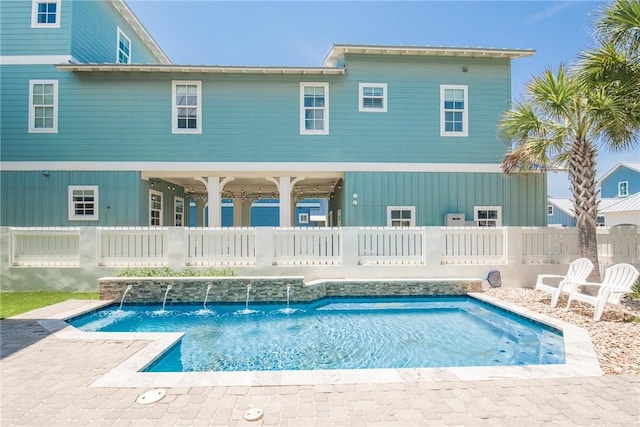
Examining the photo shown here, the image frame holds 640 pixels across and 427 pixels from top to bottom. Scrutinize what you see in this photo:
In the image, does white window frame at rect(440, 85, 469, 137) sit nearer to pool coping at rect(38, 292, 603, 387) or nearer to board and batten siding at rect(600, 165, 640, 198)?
pool coping at rect(38, 292, 603, 387)

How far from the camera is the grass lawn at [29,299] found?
6879 millimetres

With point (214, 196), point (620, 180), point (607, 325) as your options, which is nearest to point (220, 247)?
point (214, 196)

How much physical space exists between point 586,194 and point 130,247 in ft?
39.2

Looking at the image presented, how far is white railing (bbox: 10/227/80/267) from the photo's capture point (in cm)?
930

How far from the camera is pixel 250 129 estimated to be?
39.3 feet

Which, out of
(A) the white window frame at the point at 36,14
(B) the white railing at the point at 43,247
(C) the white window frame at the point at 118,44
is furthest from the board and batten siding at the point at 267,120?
(B) the white railing at the point at 43,247

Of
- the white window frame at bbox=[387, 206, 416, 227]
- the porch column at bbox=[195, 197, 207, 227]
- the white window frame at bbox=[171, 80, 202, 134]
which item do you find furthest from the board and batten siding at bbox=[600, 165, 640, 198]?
the porch column at bbox=[195, 197, 207, 227]

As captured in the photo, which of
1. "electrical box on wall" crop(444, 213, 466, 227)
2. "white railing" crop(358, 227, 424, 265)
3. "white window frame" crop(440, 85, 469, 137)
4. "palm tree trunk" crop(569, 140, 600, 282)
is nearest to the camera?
"palm tree trunk" crop(569, 140, 600, 282)

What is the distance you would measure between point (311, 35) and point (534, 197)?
10.8 meters

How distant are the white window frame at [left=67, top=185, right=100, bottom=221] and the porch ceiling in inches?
67.6

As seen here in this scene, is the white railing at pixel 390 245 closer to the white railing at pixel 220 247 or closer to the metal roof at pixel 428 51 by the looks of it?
the white railing at pixel 220 247

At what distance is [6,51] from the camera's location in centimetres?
1141

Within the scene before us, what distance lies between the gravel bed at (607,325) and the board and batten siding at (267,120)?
19.1 feet

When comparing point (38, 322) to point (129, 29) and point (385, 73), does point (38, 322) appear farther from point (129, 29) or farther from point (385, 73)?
point (129, 29)
